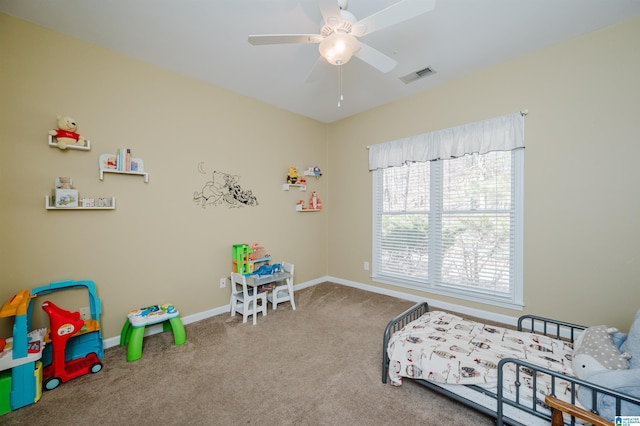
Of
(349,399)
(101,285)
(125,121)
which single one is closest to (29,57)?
(125,121)

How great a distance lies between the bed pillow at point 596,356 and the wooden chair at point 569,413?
267 mm

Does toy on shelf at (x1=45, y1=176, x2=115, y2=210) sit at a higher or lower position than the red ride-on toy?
higher

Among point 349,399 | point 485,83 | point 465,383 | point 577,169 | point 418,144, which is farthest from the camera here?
point 418,144

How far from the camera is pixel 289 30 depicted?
221 centimetres

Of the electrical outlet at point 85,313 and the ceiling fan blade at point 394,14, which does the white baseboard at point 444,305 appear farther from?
the electrical outlet at point 85,313

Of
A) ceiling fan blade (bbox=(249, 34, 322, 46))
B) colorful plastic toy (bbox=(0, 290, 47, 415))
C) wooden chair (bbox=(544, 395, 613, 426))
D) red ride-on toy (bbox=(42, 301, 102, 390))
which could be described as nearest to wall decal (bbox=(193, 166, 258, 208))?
red ride-on toy (bbox=(42, 301, 102, 390))

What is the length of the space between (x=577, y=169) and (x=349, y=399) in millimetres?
2838

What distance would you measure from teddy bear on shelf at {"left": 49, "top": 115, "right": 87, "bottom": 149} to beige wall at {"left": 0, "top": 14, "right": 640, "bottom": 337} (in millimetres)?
100

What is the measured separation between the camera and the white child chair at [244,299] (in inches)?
114

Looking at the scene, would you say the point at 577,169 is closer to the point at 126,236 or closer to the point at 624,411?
the point at 624,411

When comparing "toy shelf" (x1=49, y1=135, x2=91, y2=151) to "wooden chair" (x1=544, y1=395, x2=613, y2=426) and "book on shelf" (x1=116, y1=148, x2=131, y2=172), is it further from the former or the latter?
"wooden chair" (x1=544, y1=395, x2=613, y2=426)

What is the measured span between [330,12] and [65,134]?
92.9 inches

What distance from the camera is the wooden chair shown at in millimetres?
1061

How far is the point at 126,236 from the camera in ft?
8.30
